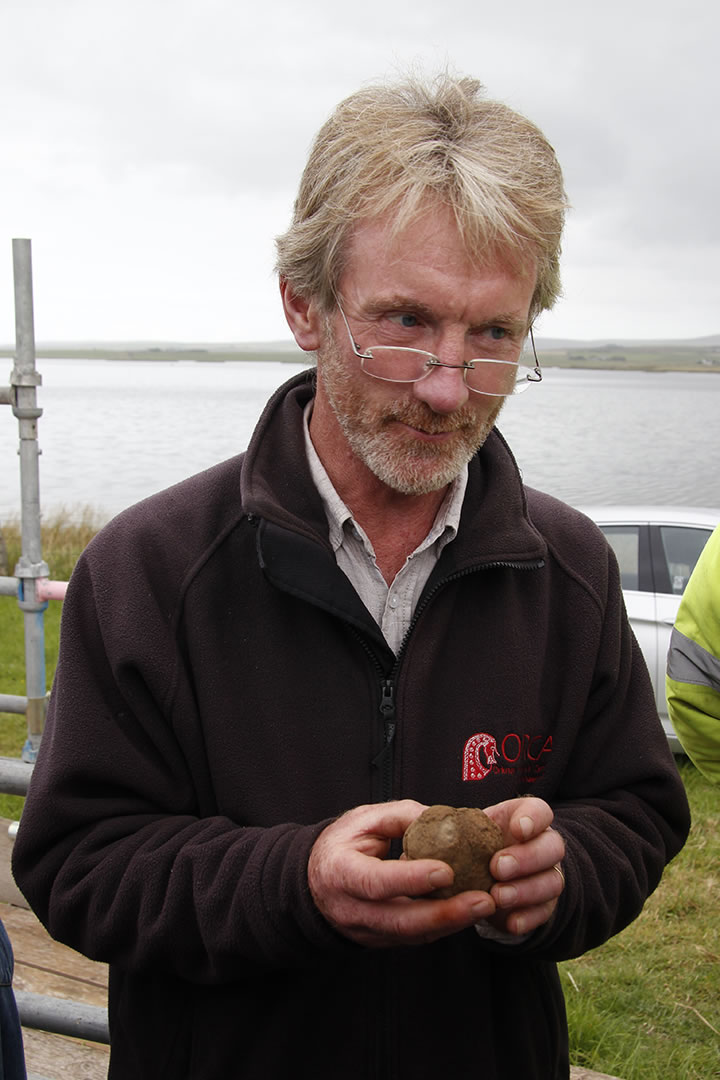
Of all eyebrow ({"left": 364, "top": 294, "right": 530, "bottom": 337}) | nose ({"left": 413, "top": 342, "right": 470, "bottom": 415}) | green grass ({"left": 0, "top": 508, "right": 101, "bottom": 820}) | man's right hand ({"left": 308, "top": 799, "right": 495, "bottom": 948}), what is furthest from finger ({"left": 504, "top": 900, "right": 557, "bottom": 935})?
green grass ({"left": 0, "top": 508, "right": 101, "bottom": 820})

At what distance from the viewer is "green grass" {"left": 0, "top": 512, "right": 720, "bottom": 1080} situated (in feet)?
11.8

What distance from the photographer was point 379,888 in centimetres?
145

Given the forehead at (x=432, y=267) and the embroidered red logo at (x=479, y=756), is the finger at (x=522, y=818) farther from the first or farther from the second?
the forehead at (x=432, y=267)

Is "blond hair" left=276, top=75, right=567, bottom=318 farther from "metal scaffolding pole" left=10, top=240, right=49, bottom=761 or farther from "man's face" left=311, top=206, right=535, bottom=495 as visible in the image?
"metal scaffolding pole" left=10, top=240, right=49, bottom=761

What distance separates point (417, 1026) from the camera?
1.75 m

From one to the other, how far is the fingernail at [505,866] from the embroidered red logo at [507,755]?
26 cm

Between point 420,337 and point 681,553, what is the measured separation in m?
6.02

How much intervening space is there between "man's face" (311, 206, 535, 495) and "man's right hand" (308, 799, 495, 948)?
0.63 meters

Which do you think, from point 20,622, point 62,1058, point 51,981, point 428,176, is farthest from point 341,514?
point 20,622

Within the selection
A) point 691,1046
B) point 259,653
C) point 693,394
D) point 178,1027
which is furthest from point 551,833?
point 693,394

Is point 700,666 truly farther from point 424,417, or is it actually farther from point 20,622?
point 20,622

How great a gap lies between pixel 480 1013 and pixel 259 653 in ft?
2.38

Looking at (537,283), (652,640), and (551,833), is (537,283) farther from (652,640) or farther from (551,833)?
(652,640)

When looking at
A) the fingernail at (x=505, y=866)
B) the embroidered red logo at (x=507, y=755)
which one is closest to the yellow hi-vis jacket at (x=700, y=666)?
the embroidered red logo at (x=507, y=755)
